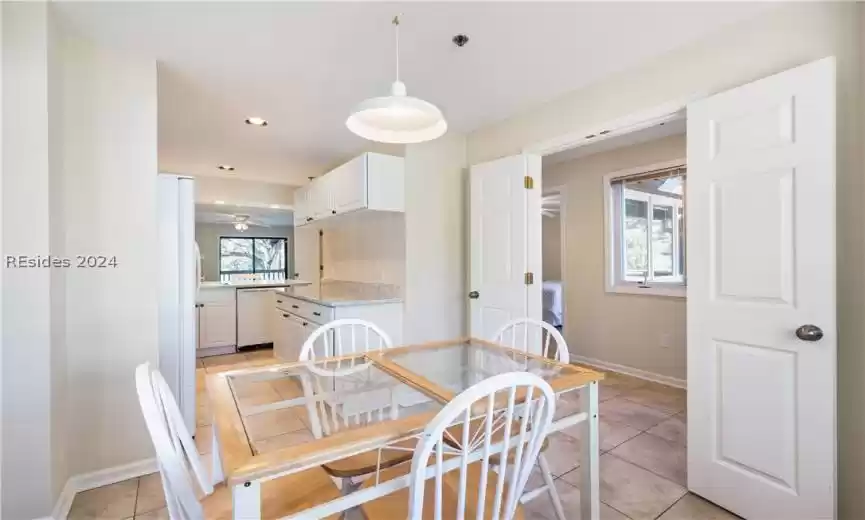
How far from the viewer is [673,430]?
267cm

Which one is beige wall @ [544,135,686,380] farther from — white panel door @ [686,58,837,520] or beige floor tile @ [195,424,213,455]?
beige floor tile @ [195,424,213,455]

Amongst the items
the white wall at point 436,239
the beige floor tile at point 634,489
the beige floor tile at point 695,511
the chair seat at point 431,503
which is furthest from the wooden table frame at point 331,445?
the white wall at point 436,239

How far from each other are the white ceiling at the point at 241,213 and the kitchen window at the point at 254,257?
92cm

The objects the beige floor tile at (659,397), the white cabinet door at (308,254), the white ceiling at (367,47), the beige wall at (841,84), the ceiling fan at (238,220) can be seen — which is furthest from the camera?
the ceiling fan at (238,220)

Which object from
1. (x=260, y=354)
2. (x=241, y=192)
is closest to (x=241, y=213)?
(x=241, y=192)

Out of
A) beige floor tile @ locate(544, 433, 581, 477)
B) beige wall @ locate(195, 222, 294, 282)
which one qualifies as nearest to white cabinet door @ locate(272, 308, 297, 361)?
beige floor tile @ locate(544, 433, 581, 477)

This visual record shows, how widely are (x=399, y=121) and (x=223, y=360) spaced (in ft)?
13.8

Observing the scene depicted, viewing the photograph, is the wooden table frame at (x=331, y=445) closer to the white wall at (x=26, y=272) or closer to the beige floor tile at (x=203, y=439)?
the white wall at (x=26, y=272)

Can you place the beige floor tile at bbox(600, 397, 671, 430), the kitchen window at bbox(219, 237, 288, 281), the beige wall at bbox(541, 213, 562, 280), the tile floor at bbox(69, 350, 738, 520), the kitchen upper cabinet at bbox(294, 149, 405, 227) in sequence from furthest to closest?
1. the kitchen window at bbox(219, 237, 288, 281)
2. the beige wall at bbox(541, 213, 562, 280)
3. the kitchen upper cabinet at bbox(294, 149, 405, 227)
4. the beige floor tile at bbox(600, 397, 671, 430)
5. the tile floor at bbox(69, 350, 738, 520)

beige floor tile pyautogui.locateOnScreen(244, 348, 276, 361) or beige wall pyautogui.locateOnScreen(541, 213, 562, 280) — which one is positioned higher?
beige wall pyautogui.locateOnScreen(541, 213, 562, 280)

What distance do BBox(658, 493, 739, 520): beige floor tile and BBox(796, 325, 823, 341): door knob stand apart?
90 centimetres

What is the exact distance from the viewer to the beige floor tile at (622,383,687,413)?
309cm

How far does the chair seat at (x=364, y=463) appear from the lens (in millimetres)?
1333

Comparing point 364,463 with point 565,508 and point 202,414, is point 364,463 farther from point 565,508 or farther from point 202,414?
point 202,414
